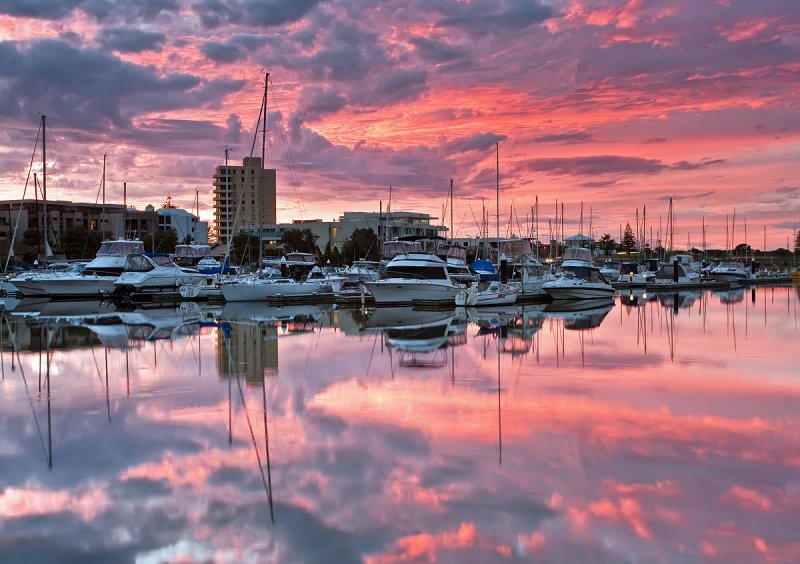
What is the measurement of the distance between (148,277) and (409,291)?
17831 mm

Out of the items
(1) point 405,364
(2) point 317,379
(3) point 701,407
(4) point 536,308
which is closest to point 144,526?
(2) point 317,379

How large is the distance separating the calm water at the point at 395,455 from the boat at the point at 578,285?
2721cm

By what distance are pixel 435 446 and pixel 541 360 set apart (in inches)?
434

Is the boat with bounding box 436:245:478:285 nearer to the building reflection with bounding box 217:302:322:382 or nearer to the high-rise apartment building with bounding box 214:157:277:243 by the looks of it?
the building reflection with bounding box 217:302:322:382

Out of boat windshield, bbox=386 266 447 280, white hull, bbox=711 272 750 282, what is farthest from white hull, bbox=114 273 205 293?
white hull, bbox=711 272 750 282

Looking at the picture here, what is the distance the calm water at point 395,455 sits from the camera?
8.73 meters

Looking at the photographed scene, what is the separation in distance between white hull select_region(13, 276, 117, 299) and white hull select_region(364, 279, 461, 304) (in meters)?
18.7

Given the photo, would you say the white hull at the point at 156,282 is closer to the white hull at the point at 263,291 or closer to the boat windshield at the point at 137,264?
the boat windshield at the point at 137,264

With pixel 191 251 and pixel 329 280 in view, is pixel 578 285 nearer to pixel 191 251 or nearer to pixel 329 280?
pixel 329 280

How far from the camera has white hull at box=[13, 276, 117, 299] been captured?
50.2 meters

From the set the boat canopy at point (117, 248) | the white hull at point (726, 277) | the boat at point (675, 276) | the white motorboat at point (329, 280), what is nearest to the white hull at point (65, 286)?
the boat canopy at point (117, 248)

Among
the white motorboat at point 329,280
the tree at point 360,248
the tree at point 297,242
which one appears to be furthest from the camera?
the tree at point 297,242

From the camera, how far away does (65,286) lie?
50.4 metres

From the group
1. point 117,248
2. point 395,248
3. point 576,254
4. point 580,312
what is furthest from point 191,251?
point 580,312
